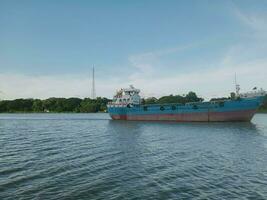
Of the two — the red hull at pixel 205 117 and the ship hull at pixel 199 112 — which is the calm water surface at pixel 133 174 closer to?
the ship hull at pixel 199 112

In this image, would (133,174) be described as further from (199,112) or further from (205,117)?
(199,112)

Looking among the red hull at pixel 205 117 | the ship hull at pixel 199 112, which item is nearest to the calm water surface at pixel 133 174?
the ship hull at pixel 199 112

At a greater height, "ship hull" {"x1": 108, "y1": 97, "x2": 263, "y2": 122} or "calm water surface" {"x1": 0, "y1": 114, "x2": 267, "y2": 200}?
"ship hull" {"x1": 108, "y1": 97, "x2": 263, "y2": 122}

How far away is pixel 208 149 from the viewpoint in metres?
29.8

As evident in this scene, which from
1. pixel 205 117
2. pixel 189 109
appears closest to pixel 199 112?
pixel 205 117

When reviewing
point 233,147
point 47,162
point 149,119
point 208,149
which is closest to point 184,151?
point 208,149

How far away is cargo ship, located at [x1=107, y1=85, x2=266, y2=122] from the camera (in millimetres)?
66875

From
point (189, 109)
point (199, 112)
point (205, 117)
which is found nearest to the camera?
point (205, 117)

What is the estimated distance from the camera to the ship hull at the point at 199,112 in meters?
66.8

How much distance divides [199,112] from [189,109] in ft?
8.42

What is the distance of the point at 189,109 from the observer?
243ft

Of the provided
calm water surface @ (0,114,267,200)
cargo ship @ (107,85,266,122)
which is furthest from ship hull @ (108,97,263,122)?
calm water surface @ (0,114,267,200)

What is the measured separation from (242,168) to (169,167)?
443cm

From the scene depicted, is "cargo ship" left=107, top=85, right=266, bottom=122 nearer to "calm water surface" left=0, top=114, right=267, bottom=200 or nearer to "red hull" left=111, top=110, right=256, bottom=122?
"red hull" left=111, top=110, right=256, bottom=122
